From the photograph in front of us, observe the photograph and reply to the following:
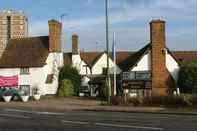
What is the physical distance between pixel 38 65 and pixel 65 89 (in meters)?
5.54

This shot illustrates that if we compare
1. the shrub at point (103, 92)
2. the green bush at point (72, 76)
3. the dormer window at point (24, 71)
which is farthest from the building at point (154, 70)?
the dormer window at point (24, 71)

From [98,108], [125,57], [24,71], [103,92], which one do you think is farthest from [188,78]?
[125,57]

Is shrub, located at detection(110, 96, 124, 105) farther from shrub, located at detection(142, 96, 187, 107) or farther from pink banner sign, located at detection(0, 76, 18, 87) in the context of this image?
pink banner sign, located at detection(0, 76, 18, 87)

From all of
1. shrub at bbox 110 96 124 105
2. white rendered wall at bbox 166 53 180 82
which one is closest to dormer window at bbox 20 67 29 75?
white rendered wall at bbox 166 53 180 82

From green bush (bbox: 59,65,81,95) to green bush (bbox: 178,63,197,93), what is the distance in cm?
1656

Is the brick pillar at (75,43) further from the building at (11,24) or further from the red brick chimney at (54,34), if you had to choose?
the building at (11,24)

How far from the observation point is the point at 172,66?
2657 inches

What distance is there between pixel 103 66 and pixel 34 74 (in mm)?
14965

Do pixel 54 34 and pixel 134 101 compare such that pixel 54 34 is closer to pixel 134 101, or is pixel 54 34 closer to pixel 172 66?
pixel 172 66

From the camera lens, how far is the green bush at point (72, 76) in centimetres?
7699

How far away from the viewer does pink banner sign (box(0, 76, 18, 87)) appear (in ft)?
254

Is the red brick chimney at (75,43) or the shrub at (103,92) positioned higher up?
the red brick chimney at (75,43)

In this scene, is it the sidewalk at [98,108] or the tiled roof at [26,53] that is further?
the tiled roof at [26,53]

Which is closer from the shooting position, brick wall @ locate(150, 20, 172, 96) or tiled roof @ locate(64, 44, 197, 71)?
brick wall @ locate(150, 20, 172, 96)
